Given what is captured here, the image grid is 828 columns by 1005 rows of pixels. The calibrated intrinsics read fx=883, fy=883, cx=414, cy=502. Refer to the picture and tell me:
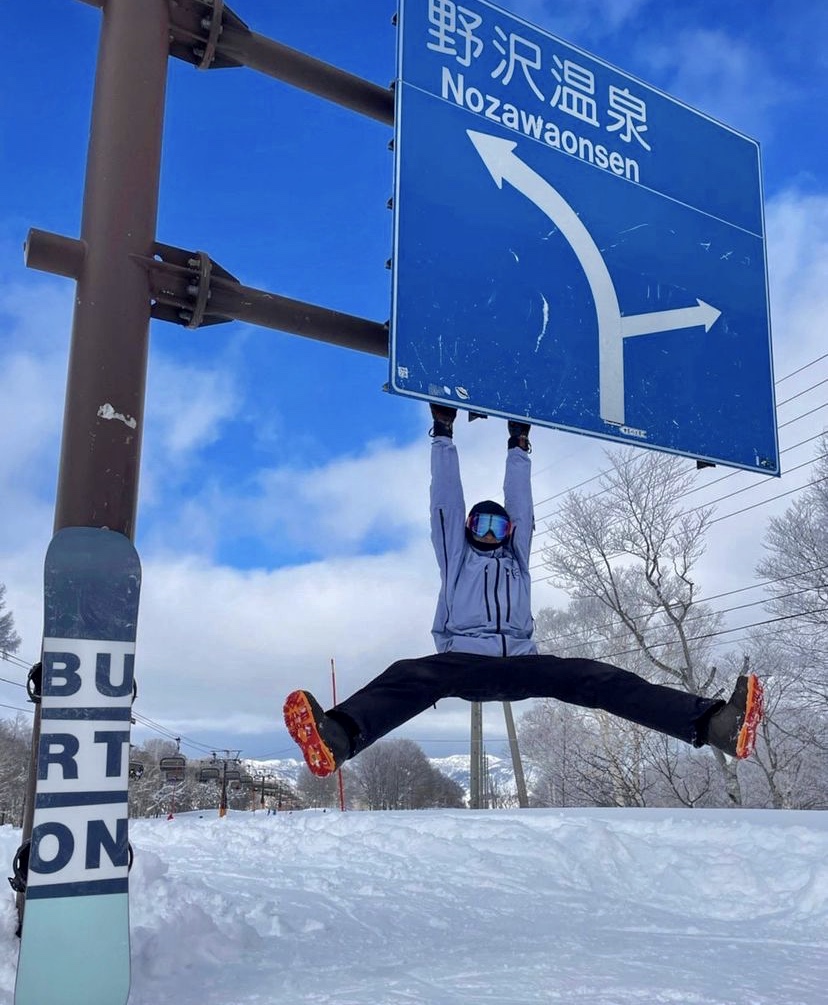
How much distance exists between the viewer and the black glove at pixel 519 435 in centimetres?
465

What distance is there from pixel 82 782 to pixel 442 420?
232cm

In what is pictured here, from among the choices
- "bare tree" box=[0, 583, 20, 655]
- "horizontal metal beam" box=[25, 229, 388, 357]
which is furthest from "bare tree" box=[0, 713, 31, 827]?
"horizontal metal beam" box=[25, 229, 388, 357]

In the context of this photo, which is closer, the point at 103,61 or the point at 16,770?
the point at 103,61

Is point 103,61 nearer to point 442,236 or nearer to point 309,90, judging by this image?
point 309,90

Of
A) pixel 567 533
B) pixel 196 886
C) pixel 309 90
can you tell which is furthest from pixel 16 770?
pixel 309 90

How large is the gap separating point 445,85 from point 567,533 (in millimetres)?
17990

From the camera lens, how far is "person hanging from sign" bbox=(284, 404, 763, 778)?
11.2ft

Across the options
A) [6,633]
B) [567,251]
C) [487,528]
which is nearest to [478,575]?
[487,528]

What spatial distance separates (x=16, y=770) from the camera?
131 ft

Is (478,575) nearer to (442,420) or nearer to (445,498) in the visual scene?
(445,498)

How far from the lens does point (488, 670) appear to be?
3836mm

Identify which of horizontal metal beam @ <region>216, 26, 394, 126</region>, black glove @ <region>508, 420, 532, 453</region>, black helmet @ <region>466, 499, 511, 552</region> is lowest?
black helmet @ <region>466, 499, 511, 552</region>

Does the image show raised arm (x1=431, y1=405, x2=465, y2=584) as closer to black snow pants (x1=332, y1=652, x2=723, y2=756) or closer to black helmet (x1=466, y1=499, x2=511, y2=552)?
black helmet (x1=466, y1=499, x2=511, y2=552)

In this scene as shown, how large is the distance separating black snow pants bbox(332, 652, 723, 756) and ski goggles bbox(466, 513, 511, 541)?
622 millimetres
